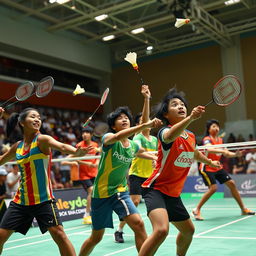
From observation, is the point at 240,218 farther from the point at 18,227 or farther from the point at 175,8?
the point at 175,8

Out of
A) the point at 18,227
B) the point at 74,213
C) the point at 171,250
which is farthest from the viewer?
the point at 74,213

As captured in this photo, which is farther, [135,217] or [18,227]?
[135,217]

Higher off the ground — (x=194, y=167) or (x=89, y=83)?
(x=89, y=83)

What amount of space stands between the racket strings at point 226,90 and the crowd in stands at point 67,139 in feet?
8.77

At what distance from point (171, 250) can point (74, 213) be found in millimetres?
4262

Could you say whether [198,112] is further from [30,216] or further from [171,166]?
[30,216]

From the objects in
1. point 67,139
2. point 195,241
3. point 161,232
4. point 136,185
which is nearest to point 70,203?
point 136,185

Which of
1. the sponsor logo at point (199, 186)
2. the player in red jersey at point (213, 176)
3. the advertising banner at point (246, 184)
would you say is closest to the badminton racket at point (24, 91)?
the player in red jersey at point (213, 176)

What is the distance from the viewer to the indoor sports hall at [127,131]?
356 cm

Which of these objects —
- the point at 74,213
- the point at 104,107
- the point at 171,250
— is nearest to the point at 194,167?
the point at 74,213

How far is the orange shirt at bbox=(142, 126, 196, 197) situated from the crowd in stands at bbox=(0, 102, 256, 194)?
8.63 feet

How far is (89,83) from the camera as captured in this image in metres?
23.8

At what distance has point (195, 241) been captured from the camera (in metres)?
5.35

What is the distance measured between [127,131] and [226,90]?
1.07 m
